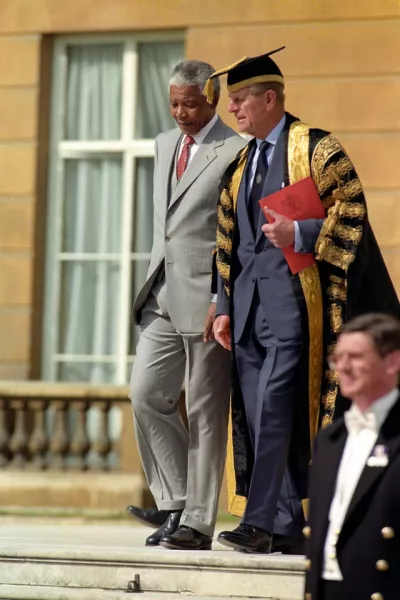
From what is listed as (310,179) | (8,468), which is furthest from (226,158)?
(8,468)

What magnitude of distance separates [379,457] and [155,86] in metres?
6.79

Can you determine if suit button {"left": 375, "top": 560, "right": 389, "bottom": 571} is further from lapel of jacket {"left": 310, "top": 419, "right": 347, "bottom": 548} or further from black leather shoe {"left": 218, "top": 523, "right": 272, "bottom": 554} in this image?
black leather shoe {"left": 218, "top": 523, "right": 272, "bottom": 554}

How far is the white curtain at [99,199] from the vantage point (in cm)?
1057

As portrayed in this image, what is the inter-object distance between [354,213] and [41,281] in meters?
4.81

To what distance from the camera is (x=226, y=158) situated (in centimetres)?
658

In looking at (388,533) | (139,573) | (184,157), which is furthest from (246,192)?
(388,533)

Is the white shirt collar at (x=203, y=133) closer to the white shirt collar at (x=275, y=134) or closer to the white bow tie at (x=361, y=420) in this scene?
the white shirt collar at (x=275, y=134)

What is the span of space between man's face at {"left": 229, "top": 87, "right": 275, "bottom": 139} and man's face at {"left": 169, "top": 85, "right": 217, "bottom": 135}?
242 millimetres

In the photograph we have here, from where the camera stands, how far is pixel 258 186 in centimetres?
629

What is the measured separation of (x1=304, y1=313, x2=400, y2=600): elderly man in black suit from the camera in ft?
13.1

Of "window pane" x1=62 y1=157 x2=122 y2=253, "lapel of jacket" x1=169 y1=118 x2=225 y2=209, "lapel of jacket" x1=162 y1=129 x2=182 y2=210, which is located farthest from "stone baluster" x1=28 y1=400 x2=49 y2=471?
"lapel of jacket" x1=169 y1=118 x2=225 y2=209

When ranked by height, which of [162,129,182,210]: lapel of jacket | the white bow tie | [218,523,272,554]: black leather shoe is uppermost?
[162,129,182,210]: lapel of jacket

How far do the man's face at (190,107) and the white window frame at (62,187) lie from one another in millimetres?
3977

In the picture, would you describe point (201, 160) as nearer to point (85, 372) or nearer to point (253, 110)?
point (253, 110)
